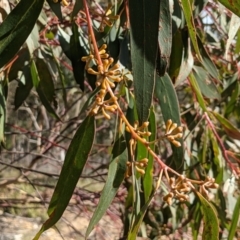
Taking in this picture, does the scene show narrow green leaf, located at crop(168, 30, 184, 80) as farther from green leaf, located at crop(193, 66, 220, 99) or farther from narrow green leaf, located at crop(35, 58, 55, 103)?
narrow green leaf, located at crop(35, 58, 55, 103)

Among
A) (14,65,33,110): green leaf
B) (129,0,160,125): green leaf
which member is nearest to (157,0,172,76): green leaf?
(129,0,160,125): green leaf

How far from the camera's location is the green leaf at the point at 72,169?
817 mm

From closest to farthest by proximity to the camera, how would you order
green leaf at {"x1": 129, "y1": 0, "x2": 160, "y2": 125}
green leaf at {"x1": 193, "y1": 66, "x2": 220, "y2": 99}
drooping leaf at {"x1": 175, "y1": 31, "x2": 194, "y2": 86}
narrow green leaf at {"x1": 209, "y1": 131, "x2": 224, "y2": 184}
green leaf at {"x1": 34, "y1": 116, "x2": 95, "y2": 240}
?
green leaf at {"x1": 129, "y1": 0, "x2": 160, "y2": 125} → green leaf at {"x1": 34, "y1": 116, "x2": 95, "y2": 240} → drooping leaf at {"x1": 175, "y1": 31, "x2": 194, "y2": 86} → green leaf at {"x1": 193, "y1": 66, "x2": 220, "y2": 99} → narrow green leaf at {"x1": 209, "y1": 131, "x2": 224, "y2": 184}

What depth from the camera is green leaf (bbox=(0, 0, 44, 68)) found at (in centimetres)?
79

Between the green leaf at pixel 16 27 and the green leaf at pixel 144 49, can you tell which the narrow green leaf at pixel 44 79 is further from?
the green leaf at pixel 144 49

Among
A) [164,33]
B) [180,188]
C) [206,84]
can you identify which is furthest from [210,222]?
[206,84]

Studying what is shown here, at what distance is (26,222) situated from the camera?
1964 millimetres

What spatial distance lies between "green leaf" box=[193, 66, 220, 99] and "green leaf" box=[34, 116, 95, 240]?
0.69 m

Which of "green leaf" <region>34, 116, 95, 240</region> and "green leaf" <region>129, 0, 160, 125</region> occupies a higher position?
"green leaf" <region>129, 0, 160, 125</region>

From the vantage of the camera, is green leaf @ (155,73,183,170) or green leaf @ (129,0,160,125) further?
green leaf @ (155,73,183,170)

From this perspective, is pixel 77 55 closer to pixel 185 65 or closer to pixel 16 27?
pixel 185 65

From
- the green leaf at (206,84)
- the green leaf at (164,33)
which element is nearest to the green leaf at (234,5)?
the green leaf at (164,33)

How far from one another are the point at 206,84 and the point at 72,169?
0.72 m

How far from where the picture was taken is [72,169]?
83 cm
